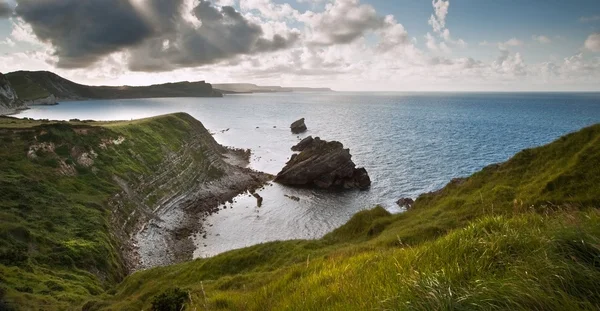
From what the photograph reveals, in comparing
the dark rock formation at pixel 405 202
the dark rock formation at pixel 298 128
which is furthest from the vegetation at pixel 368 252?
the dark rock formation at pixel 298 128

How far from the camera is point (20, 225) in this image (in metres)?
28.2

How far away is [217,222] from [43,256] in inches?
1044

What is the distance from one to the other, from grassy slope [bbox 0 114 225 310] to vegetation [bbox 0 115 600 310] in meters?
0.15

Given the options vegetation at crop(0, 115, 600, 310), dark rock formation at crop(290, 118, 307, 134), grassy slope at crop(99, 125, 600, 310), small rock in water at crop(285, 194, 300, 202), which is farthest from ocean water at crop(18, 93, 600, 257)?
grassy slope at crop(99, 125, 600, 310)

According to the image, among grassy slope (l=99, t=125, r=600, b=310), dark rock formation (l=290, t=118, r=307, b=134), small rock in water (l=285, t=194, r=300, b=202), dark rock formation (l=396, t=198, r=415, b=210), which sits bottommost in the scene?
small rock in water (l=285, t=194, r=300, b=202)

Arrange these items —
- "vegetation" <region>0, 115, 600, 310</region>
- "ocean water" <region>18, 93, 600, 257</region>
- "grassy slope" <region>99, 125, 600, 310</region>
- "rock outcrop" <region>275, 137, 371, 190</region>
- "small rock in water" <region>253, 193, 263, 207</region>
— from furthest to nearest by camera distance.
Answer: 1. "rock outcrop" <region>275, 137, 371, 190</region>
2. "small rock in water" <region>253, 193, 263, 207</region>
3. "ocean water" <region>18, 93, 600, 257</region>
4. "vegetation" <region>0, 115, 600, 310</region>
5. "grassy slope" <region>99, 125, 600, 310</region>

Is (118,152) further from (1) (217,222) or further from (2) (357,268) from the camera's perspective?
(2) (357,268)

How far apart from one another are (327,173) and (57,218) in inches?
1931

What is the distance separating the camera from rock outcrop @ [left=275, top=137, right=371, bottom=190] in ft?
226

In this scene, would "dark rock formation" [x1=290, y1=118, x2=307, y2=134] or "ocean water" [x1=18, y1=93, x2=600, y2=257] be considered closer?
"ocean water" [x1=18, y1=93, x2=600, y2=257]

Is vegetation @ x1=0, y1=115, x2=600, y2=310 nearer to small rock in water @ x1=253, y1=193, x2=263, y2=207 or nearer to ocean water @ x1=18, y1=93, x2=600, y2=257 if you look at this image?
ocean water @ x1=18, y1=93, x2=600, y2=257

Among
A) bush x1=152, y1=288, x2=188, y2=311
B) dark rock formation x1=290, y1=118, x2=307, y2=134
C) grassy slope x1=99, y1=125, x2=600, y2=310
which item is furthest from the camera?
dark rock formation x1=290, y1=118, x2=307, y2=134

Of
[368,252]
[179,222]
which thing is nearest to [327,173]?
[179,222]

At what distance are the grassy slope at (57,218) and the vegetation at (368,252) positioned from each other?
150mm
